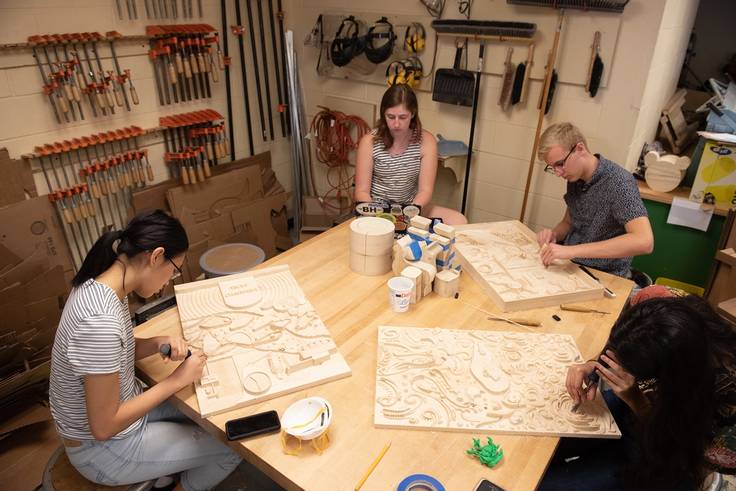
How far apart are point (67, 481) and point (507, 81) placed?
2.98 meters

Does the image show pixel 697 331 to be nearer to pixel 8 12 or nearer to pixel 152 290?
pixel 152 290

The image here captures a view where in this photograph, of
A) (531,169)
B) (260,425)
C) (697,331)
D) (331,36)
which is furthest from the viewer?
(331,36)

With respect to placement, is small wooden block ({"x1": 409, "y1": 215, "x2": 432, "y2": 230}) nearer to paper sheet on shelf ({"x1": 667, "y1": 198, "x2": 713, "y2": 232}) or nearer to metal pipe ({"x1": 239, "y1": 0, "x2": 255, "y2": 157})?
paper sheet on shelf ({"x1": 667, "y1": 198, "x2": 713, "y2": 232})

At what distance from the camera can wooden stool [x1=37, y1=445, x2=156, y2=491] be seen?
1.43m

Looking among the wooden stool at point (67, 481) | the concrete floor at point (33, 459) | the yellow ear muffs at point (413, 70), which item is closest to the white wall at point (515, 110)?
the yellow ear muffs at point (413, 70)

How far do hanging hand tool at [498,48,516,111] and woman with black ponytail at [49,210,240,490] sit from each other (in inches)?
93.6

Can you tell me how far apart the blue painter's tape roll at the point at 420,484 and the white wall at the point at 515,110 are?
2465 mm

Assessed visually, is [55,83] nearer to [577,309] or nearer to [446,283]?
[446,283]

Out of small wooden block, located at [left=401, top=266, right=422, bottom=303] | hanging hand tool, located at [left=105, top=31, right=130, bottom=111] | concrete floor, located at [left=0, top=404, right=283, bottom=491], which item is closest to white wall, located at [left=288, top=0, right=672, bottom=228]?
hanging hand tool, located at [left=105, top=31, right=130, bottom=111]

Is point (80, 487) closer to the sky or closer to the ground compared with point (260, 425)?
closer to the ground

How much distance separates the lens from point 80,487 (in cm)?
143

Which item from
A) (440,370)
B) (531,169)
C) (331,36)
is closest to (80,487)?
(440,370)

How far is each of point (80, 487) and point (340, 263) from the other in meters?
1.19

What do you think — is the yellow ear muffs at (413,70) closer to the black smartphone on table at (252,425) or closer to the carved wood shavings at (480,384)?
the carved wood shavings at (480,384)
